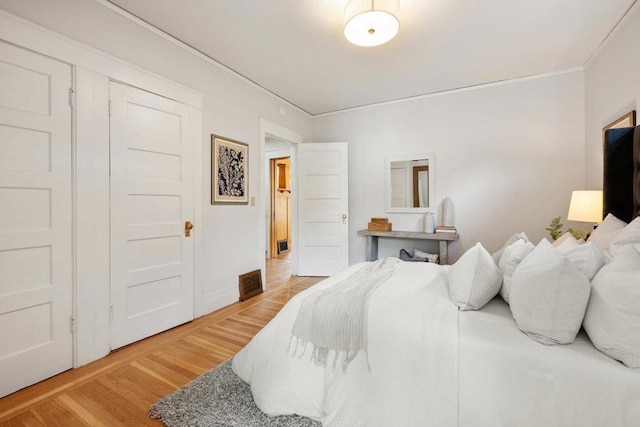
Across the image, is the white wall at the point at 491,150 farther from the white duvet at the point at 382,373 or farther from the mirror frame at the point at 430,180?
the white duvet at the point at 382,373

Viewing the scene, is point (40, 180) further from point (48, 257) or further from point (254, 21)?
point (254, 21)

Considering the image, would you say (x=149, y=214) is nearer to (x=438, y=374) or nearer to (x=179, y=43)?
(x=179, y=43)

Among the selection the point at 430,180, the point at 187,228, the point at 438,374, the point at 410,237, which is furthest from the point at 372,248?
the point at 438,374

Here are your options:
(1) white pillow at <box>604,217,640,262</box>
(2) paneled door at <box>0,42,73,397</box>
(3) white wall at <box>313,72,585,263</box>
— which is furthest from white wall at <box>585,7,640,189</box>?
(2) paneled door at <box>0,42,73,397</box>

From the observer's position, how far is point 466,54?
284 cm

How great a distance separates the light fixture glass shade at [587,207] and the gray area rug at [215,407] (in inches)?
105

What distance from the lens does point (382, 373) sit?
116 centimetres

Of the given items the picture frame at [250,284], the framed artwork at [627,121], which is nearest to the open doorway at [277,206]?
the picture frame at [250,284]

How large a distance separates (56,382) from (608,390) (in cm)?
282

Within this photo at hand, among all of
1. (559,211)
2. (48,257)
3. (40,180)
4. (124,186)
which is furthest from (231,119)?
(559,211)

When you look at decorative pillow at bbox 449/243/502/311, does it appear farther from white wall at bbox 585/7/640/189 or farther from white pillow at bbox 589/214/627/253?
white wall at bbox 585/7/640/189

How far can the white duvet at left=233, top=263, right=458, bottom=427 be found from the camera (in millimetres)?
1077

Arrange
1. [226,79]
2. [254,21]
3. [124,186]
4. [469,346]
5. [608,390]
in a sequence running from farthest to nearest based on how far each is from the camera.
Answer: [226,79] < [254,21] < [124,186] < [469,346] < [608,390]

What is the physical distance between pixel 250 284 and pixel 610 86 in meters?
4.20
